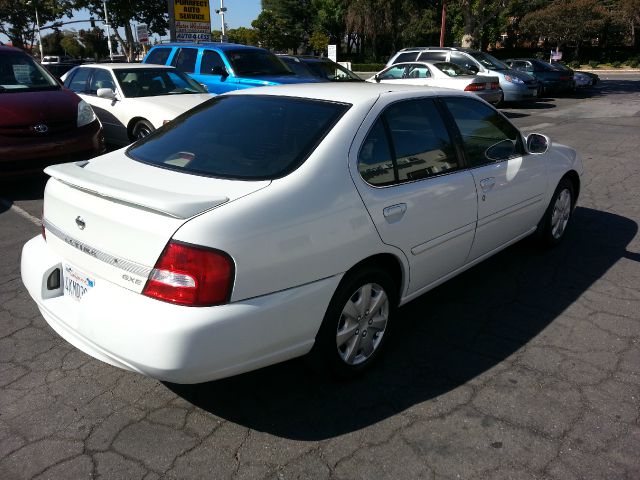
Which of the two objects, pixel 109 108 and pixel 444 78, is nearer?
pixel 109 108

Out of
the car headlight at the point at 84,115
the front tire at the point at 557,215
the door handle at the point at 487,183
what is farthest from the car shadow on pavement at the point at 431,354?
the car headlight at the point at 84,115

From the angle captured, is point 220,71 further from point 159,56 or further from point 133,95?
point 133,95

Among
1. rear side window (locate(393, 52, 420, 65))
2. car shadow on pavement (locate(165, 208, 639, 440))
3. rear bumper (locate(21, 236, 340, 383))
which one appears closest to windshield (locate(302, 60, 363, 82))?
rear side window (locate(393, 52, 420, 65))

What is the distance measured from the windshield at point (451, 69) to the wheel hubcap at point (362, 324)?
12.5m

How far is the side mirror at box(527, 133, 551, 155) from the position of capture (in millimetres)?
4320

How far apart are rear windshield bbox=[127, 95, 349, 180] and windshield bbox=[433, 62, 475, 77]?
39.6 feet

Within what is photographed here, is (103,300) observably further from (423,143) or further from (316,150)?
(423,143)

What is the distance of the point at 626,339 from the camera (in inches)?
138

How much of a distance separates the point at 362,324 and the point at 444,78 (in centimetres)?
1241

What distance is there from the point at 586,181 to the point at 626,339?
4730 mm

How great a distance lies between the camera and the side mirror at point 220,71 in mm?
10094

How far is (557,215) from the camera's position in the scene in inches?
195

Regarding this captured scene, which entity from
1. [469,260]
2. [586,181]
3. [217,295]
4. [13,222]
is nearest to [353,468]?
[217,295]

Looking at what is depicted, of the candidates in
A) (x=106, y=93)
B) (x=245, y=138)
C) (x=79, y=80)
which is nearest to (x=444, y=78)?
(x=79, y=80)
